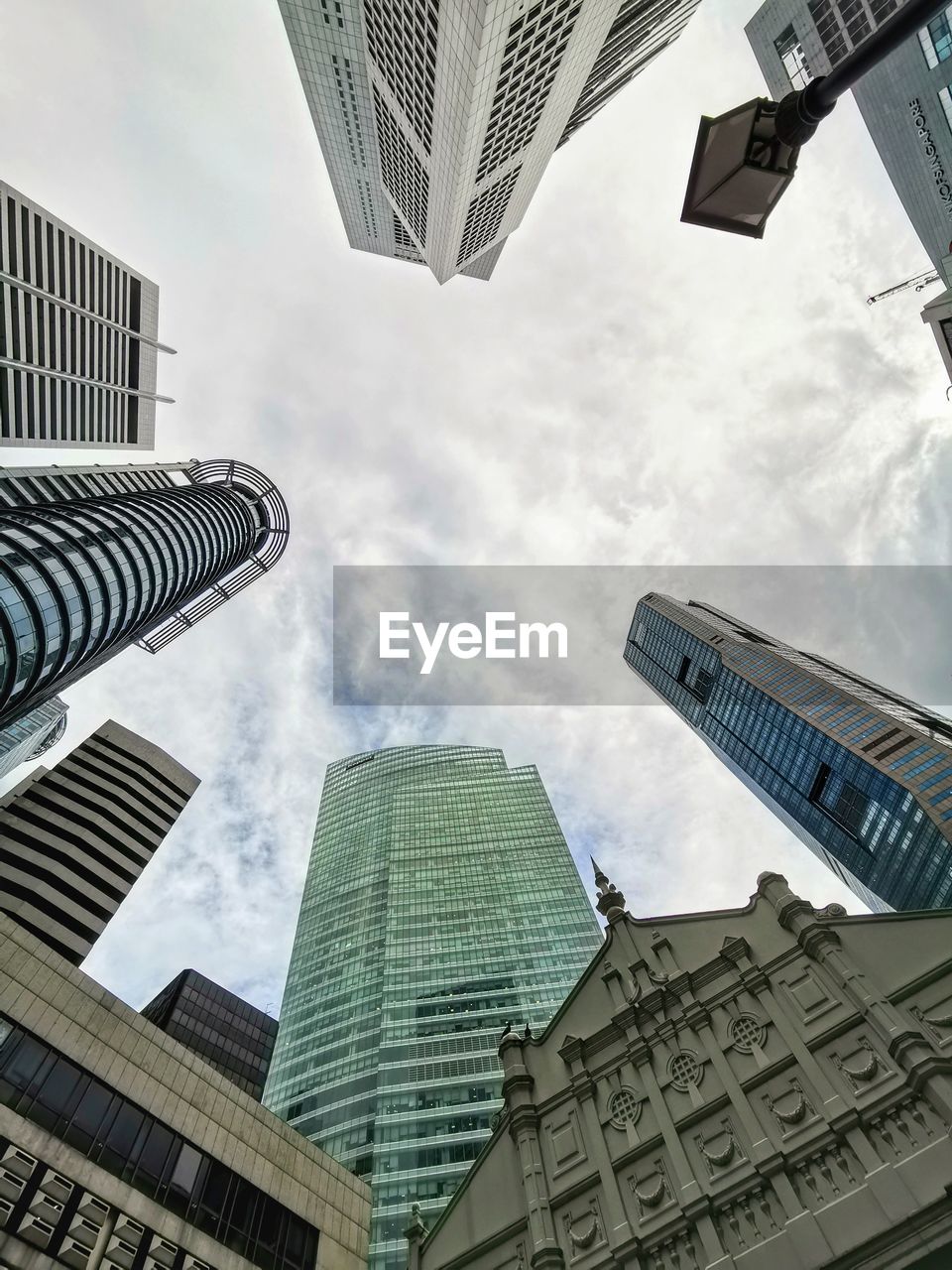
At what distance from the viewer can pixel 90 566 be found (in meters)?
62.0

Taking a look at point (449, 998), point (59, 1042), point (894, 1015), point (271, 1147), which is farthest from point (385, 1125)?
point (894, 1015)

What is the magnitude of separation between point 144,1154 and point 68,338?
119864mm

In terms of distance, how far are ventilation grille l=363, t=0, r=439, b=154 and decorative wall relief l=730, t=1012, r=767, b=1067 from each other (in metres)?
87.2

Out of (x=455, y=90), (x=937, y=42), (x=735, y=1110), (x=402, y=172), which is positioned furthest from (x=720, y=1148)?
(x=402, y=172)

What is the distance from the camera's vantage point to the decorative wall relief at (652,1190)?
1930cm

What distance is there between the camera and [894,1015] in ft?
63.2

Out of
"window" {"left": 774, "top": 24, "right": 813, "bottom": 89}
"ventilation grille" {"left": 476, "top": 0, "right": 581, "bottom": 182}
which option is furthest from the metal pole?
"window" {"left": 774, "top": 24, "right": 813, "bottom": 89}

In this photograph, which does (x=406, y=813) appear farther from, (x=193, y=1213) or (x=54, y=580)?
(x=193, y=1213)

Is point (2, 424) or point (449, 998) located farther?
point (2, 424)

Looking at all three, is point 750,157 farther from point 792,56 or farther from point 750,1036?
point 792,56

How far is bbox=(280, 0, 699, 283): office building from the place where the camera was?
70312 millimetres

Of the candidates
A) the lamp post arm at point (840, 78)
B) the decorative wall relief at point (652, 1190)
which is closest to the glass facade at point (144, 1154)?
the decorative wall relief at point (652, 1190)

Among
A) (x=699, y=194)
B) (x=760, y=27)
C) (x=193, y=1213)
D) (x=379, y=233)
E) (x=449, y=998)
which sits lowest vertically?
(x=699, y=194)

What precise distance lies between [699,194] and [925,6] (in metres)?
2.00
